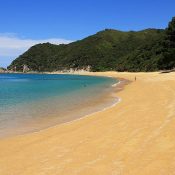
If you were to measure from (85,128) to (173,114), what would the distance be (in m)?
4.40

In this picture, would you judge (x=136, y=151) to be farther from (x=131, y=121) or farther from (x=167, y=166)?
(x=131, y=121)

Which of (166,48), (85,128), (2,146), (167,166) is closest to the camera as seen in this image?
(167,166)

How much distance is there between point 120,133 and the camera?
13.5 m

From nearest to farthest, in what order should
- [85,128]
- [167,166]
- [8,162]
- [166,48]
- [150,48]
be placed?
[167,166] → [8,162] → [85,128] → [166,48] → [150,48]

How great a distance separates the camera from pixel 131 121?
53.0 feet

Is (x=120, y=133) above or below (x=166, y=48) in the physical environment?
below

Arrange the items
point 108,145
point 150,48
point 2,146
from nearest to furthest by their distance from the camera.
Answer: point 108,145 → point 2,146 → point 150,48

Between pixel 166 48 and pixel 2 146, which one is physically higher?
pixel 166 48

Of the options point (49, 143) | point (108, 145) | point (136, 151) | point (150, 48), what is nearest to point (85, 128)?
point (49, 143)

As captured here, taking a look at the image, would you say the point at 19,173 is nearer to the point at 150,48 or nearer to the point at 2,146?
the point at 2,146

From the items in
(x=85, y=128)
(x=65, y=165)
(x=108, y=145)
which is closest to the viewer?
(x=65, y=165)

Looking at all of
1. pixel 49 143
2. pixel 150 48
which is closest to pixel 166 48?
pixel 49 143

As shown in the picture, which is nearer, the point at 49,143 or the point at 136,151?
the point at 136,151

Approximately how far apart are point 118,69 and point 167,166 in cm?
16453
